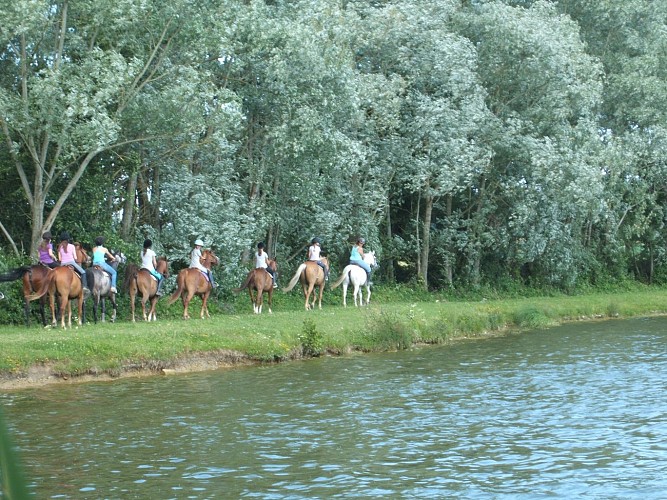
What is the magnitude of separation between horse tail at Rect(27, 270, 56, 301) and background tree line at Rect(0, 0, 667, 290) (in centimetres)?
Result: 317

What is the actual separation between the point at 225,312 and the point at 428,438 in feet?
59.8

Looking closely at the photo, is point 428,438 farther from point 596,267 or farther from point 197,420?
point 596,267

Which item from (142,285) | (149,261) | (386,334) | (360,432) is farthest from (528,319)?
(360,432)

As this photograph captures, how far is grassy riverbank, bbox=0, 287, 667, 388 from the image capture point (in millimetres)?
19266

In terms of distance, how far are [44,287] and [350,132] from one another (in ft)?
51.7

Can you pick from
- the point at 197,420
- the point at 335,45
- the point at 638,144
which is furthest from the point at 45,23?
the point at 638,144

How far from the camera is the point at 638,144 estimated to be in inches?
1640

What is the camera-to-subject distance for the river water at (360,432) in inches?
416

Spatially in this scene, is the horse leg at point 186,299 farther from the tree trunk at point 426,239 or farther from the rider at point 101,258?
the tree trunk at point 426,239

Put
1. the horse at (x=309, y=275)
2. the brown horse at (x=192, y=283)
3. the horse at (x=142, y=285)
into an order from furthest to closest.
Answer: the horse at (x=309, y=275) → the brown horse at (x=192, y=283) → the horse at (x=142, y=285)

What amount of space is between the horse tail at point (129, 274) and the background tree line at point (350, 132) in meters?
2.15

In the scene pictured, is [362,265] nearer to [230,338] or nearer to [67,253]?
[230,338]

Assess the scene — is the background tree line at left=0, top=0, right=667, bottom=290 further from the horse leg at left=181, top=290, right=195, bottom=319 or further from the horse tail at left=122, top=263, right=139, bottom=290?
the horse leg at left=181, top=290, right=195, bottom=319

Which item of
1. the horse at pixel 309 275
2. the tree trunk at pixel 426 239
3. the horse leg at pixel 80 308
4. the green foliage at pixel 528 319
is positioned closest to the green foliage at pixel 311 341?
the horse leg at pixel 80 308
